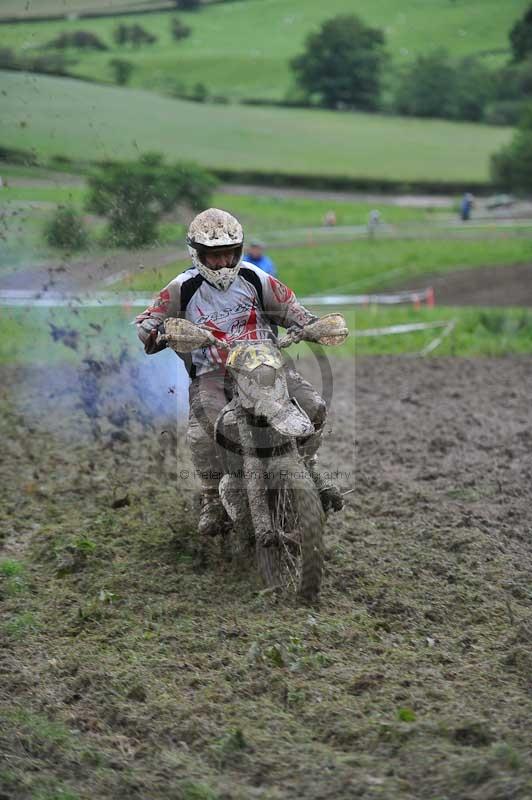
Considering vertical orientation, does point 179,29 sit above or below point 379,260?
above

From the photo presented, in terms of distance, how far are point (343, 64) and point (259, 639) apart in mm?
78712

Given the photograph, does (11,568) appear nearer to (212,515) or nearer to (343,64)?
(212,515)

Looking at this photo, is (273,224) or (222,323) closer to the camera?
(222,323)

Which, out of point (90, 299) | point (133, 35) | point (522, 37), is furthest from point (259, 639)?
point (133, 35)

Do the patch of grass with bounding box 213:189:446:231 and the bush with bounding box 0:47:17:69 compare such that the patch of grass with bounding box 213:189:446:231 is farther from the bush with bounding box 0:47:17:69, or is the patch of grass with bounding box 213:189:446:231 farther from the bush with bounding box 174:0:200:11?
the bush with bounding box 0:47:17:69

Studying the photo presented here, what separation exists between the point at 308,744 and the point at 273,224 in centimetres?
4660

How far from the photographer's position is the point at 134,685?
6516 millimetres

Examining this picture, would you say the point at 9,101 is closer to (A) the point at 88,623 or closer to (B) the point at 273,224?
(A) the point at 88,623

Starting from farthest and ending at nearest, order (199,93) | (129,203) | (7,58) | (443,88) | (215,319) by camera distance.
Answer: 1. (443,88)
2. (199,93)
3. (7,58)
4. (129,203)
5. (215,319)

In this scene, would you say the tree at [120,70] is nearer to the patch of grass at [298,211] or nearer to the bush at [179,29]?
the patch of grass at [298,211]

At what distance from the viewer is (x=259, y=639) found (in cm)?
708

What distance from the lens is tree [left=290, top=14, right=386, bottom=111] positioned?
81500 millimetres

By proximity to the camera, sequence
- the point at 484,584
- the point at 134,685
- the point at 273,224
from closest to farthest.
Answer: the point at 134,685 → the point at 484,584 → the point at 273,224

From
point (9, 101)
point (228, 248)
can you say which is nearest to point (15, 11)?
point (9, 101)
